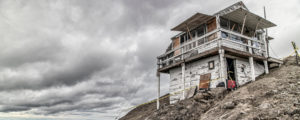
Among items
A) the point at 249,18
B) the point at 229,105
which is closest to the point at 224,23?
the point at 249,18

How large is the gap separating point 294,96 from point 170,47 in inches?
600

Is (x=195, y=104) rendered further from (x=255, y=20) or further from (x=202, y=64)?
(x=255, y=20)

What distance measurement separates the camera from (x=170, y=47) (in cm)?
2228

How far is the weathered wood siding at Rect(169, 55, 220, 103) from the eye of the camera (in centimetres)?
1448

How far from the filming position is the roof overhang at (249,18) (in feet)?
49.7

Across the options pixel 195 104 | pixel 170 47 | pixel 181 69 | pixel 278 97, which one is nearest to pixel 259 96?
pixel 278 97

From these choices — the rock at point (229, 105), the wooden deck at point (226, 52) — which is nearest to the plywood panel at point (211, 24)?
the wooden deck at point (226, 52)

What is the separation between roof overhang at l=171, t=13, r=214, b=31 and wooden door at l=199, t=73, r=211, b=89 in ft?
16.5

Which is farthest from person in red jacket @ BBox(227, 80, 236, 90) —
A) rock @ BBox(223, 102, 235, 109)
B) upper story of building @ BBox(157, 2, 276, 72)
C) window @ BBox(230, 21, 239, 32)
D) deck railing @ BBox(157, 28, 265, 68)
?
window @ BBox(230, 21, 239, 32)

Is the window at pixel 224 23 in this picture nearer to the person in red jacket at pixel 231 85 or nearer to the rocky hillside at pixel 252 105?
the person in red jacket at pixel 231 85

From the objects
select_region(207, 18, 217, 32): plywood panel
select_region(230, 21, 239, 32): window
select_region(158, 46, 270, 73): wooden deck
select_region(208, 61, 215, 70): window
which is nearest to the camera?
select_region(158, 46, 270, 73): wooden deck

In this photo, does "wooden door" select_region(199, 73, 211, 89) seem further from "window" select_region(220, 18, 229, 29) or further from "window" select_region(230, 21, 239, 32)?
"window" select_region(230, 21, 239, 32)

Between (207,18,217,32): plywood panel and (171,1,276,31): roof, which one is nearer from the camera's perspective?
(171,1,276,31): roof

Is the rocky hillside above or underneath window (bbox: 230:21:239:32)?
underneath
